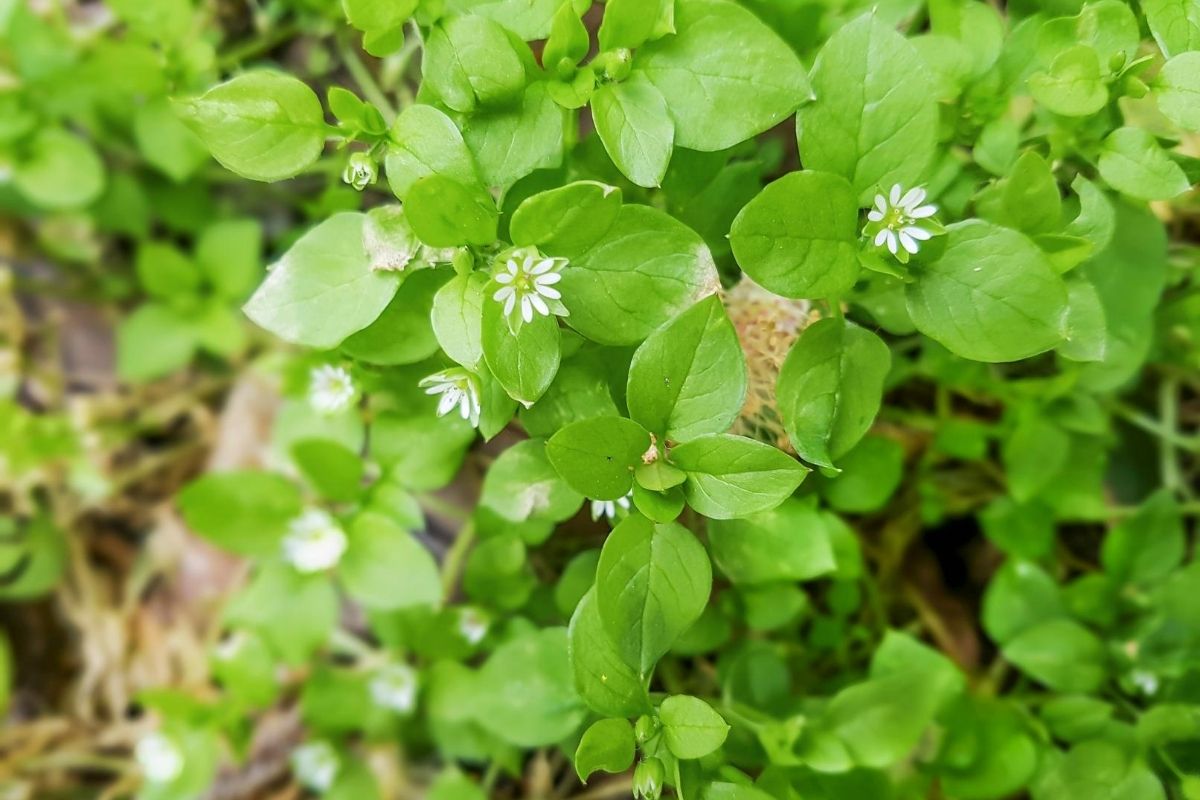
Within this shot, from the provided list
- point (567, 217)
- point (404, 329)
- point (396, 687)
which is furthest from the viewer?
point (396, 687)

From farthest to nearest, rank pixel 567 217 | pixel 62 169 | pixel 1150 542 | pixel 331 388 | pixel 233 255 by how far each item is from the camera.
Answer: pixel 233 255 < pixel 62 169 < pixel 1150 542 < pixel 331 388 < pixel 567 217

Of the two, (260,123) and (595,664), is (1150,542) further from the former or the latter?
(260,123)

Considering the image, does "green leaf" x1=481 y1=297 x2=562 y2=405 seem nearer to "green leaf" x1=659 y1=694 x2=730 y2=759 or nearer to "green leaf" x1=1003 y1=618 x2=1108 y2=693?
"green leaf" x1=659 y1=694 x2=730 y2=759

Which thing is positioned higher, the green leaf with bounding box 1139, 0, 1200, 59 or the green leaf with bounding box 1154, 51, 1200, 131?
the green leaf with bounding box 1139, 0, 1200, 59

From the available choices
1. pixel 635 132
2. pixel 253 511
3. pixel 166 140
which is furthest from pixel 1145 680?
pixel 166 140

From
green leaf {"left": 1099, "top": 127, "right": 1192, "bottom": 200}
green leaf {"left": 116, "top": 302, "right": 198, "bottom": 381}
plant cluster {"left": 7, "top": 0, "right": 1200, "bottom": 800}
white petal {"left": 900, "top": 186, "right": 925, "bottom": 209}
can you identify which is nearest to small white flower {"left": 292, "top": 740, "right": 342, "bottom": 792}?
plant cluster {"left": 7, "top": 0, "right": 1200, "bottom": 800}

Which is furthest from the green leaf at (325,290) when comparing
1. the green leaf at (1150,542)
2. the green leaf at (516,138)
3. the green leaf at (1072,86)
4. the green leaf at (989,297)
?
the green leaf at (1150,542)
